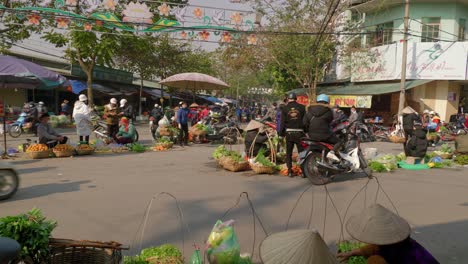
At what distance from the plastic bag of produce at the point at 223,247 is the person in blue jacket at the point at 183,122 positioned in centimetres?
984

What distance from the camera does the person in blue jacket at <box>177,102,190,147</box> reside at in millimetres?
12578

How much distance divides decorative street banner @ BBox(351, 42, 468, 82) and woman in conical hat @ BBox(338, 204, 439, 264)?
18.6m

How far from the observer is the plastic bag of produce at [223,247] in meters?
2.88

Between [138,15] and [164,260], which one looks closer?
[164,260]

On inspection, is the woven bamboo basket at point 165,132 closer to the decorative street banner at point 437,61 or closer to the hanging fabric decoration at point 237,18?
the hanging fabric decoration at point 237,18

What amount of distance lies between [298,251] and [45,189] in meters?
5.31

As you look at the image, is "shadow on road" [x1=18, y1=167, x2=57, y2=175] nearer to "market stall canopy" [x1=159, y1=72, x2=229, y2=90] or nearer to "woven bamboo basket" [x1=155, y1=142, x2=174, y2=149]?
"woven bamboo basket" [x1=155, y1=142, x2=174, y2=149]

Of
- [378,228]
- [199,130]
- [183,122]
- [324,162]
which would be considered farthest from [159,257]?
[199,130]

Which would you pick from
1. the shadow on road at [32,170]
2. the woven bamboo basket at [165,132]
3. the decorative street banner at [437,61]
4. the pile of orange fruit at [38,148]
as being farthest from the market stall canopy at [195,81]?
the decorative street banner at [437,61]

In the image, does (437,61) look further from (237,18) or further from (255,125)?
(255,125)

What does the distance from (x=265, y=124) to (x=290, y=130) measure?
121cm

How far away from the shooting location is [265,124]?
8.88m

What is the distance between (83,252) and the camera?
2.91 meters

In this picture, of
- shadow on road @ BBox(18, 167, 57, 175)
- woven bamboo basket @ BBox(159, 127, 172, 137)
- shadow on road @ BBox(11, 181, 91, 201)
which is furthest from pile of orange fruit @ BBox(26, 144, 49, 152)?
woven bamboo basket @ BBox(159, 127, 172, 137)
